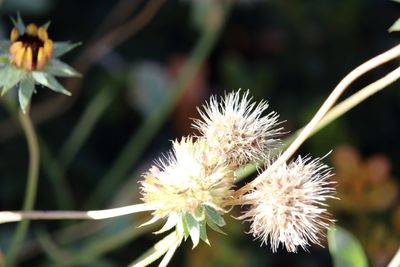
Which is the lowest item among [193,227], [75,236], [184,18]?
[193,227]

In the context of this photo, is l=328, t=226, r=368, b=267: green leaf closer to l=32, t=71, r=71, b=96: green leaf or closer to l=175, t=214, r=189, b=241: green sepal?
l=175, t=214, r=189, b=241: green sepal

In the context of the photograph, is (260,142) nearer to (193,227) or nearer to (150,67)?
(193,227)

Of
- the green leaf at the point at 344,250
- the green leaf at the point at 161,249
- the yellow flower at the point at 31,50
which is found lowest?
the green leaf at the point at 344,250

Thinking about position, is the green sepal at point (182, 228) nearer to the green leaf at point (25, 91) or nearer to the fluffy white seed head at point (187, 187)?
the fluffy white seed head at point (187, 187)

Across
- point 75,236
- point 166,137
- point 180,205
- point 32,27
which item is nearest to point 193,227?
point 180,205

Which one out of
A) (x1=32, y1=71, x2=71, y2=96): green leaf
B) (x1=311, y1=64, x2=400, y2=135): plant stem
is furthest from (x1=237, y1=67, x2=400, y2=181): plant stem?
(x1=32, y1=71, x2=71, y2=96): green leaf

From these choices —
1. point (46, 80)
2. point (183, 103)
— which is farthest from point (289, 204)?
point (183, 103)

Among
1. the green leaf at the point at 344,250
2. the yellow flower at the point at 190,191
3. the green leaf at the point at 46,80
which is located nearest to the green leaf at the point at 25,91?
the green leaf at the point at 46,80

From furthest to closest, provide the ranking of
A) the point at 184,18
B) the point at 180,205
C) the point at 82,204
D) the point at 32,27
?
the point at 184,18 < the point at 82,204 < the point at 32,27 < the point at 180,205
